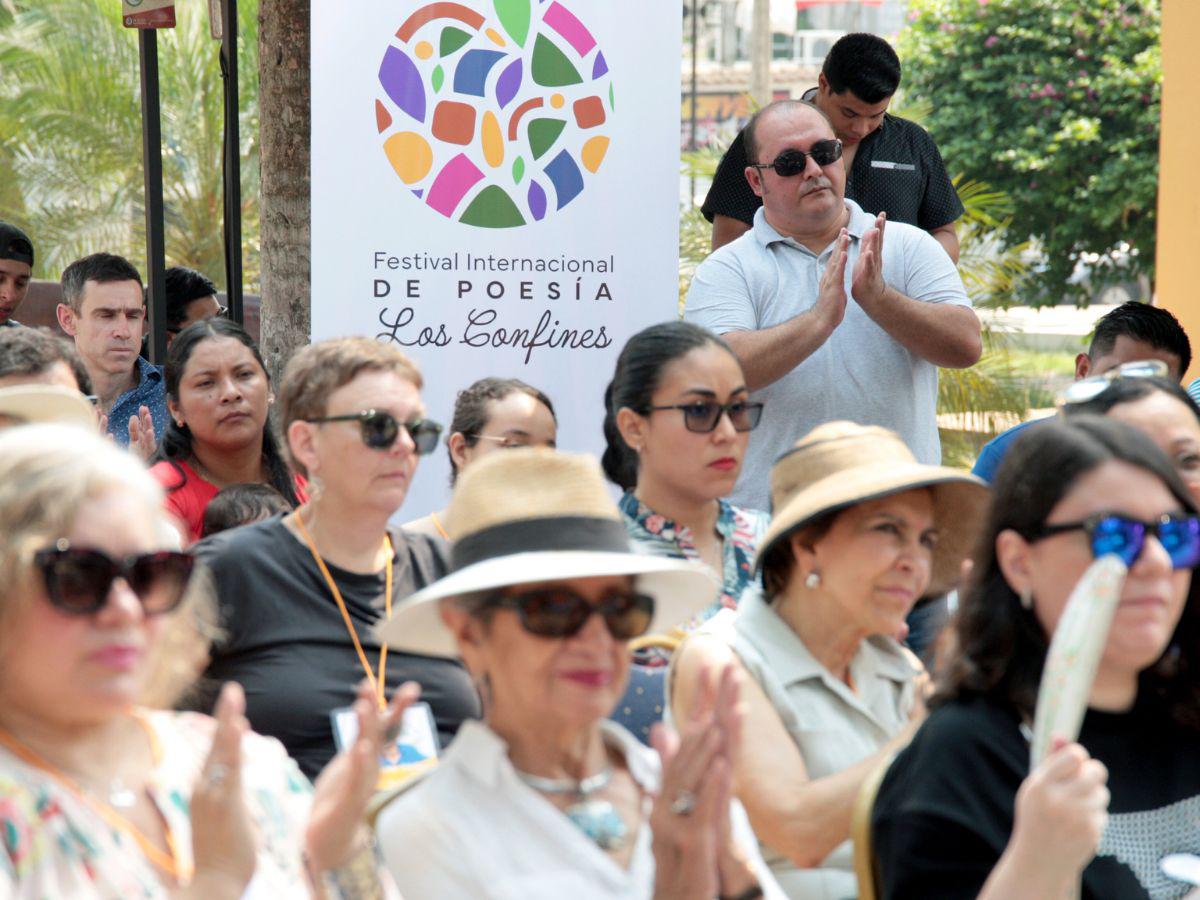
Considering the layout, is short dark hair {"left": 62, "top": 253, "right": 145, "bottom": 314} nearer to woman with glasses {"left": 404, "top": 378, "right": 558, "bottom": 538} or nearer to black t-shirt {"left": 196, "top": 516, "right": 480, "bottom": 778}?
woman with glasses {"left": 404, "top": 378, "right": 558, "bottom": 538}

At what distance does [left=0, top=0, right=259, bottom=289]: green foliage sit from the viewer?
1900 centimetres

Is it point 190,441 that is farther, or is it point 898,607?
point 190,441

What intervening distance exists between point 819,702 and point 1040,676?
0.72 meters

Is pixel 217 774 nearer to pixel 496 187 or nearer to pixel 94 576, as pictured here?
pixel 94 576

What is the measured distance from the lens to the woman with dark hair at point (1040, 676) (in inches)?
92.1

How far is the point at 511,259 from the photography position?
5305mm

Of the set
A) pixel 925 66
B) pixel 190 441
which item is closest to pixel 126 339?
pixel 190 441

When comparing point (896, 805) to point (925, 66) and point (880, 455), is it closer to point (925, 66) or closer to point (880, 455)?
point (880, 455)

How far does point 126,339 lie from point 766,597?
12.7 feet

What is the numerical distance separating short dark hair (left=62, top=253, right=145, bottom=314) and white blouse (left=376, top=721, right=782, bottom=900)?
4.61 meters

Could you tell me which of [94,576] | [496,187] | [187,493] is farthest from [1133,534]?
[496,187]

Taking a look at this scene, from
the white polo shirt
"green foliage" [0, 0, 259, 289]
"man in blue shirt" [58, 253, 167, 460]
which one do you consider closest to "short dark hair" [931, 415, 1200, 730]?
the white polo shirt

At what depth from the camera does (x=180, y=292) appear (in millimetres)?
7539

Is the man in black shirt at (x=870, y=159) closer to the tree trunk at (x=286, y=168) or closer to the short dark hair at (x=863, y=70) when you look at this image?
the short dark hair at (x=863, y=70)
